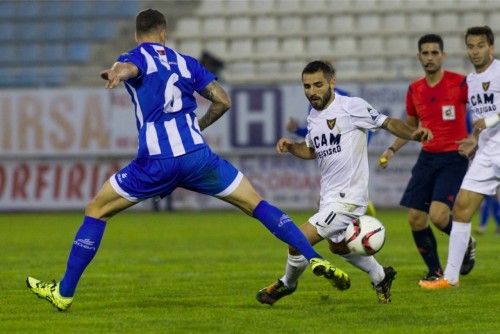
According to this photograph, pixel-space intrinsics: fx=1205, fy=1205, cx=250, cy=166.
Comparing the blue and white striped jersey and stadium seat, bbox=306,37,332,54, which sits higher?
the blue and white striped jersey

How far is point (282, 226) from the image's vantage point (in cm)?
840

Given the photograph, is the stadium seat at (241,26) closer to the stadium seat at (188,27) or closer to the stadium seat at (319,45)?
the stadium seat at (188,27)

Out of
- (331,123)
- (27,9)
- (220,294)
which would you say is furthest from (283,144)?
(27,9)

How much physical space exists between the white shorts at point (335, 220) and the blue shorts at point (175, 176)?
0.77 m

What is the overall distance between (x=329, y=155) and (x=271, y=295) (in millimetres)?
1124

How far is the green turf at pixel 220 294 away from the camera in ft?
25.4

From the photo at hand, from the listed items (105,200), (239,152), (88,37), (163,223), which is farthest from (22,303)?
(88,37)

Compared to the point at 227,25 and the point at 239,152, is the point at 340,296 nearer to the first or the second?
the point at 239,152

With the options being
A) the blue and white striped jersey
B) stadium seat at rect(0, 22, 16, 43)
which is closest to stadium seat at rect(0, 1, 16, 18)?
stadium seat at rect(0, 22, 16, 43)

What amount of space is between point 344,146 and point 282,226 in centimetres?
91

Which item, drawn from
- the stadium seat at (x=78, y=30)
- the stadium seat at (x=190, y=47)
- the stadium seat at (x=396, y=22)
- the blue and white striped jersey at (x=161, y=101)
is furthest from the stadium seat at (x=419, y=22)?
the blue and white striped jersey at (x=161, y=101)

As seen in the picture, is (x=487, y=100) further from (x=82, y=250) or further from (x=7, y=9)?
(x=7, y=9)

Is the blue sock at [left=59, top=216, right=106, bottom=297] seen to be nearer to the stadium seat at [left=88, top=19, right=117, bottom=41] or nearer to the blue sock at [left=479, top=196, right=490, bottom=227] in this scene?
the blue sock at [left=479, top=196, right=490, bottom=227]

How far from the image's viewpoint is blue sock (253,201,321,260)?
835cm
